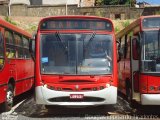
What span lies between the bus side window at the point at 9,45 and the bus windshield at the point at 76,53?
1666 mm

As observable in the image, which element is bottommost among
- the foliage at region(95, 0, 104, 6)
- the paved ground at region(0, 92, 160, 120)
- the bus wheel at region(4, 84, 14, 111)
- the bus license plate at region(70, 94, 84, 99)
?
the paved ground at region(0, 92, 160, 120)

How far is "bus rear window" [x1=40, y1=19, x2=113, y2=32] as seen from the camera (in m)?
13.6

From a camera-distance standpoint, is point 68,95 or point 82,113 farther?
point 82,113

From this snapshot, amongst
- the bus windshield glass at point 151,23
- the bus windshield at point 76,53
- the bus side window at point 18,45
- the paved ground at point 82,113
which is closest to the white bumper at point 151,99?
the paved ground at point 82,113

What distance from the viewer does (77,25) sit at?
540 inches

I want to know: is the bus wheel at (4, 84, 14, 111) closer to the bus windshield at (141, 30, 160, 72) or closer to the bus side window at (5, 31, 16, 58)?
the bus side window at (5, 31, 16, 58)

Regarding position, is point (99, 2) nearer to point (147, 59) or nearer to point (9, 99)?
point (9, 99)

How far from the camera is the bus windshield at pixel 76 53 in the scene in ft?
43.3

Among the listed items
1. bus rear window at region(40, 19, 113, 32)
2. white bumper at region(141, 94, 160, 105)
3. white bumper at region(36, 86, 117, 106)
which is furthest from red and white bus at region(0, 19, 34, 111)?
white bumper at region(141, 94, 160, 105)

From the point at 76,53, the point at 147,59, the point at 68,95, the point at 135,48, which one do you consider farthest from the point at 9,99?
the point at 147,59

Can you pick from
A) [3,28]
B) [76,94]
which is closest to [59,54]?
[76,94]

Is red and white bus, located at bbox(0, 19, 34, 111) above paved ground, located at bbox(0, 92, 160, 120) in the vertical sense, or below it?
above

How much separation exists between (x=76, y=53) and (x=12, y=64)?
2665 millimetres

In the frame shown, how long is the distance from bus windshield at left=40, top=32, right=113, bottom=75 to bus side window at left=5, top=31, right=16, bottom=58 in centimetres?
167
